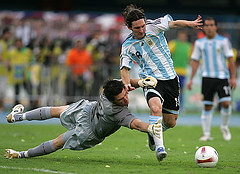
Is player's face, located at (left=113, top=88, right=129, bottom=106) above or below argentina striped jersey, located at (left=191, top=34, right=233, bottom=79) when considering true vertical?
below

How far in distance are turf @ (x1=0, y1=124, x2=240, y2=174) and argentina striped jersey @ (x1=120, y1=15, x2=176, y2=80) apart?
4.71 feet

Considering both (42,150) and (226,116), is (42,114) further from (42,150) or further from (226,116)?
(226,116)

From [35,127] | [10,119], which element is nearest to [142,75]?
[10,119]

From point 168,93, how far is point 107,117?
4.73 feet

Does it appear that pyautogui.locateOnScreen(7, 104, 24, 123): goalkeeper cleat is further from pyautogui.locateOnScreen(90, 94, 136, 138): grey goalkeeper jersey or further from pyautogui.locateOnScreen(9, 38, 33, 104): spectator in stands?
pyautogui.locateOnScreen(9, 38, 33, 104): spectator in stands

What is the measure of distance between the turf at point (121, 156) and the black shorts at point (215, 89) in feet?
3.19

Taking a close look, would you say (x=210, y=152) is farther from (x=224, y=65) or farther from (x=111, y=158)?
(x=224, y=65)

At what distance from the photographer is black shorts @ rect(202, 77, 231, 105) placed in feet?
37.6

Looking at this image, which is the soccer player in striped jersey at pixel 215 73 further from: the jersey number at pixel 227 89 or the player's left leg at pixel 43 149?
the player's left leg at pixel 43 149

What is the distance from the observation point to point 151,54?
8180 mm

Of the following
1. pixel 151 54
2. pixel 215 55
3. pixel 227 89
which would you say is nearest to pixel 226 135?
pixel 227 89

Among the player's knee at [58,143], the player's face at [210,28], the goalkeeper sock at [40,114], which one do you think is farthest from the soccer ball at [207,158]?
the player's face at [210,28]

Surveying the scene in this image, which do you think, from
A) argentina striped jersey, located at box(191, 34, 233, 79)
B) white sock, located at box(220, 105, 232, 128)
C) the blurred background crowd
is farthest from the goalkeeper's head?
the blurred background crowd

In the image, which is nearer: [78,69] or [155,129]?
[155,129]
